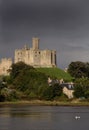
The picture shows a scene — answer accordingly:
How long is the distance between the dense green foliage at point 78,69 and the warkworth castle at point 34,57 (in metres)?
5.64

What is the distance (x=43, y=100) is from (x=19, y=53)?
3842cm

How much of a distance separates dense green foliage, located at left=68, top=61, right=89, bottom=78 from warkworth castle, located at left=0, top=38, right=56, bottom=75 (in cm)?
564

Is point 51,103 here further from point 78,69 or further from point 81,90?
point 78,69

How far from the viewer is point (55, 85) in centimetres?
11388

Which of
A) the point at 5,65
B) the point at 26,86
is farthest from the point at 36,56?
the point at 26,86

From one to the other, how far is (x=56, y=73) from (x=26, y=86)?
22.1 metres

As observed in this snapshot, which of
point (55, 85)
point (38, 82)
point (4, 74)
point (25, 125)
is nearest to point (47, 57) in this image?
point (4, 74)

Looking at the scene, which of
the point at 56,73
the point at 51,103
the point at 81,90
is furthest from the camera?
the point at 56,73

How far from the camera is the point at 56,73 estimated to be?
14288 centimetres

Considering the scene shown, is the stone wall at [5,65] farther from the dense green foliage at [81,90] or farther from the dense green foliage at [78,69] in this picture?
the dense green foliage at [81,90]

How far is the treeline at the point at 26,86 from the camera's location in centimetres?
11331

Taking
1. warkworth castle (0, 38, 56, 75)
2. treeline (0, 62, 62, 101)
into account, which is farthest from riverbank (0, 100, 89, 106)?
warkworth castle (0, 38, 56, 75)

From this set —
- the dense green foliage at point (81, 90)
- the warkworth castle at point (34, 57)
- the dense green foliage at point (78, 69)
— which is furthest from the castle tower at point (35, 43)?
the dense green foliage at point (81, 90)

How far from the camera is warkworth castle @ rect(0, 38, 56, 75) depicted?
149000 millimetres
